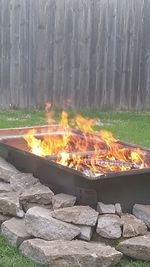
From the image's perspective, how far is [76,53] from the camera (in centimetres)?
1145

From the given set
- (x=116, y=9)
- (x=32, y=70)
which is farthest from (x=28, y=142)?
(x=116, y=9)

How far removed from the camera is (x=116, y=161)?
4992mm

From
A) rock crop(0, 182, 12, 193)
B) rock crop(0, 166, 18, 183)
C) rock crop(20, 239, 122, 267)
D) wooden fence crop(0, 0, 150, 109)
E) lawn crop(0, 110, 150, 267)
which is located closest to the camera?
rock crop(20, 239, 122, 267)

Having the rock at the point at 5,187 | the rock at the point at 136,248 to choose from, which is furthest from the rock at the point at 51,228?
the rock at the point at 5,187

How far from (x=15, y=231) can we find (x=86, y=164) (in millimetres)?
829

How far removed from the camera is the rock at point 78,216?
4406mm

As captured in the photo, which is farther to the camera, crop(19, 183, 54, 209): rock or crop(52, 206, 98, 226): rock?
crop(19, 183, 54, 209): rock

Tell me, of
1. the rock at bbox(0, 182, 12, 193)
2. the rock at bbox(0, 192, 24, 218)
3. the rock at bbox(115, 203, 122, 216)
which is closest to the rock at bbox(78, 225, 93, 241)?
the rock at bbox(115, 203, 122, 216)

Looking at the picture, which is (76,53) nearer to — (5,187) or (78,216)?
(5,187)

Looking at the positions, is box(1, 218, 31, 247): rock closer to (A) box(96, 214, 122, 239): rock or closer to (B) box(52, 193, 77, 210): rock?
(B) box(52, 193, 77, 210): rock

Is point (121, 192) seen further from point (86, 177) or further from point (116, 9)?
point (116, 9)

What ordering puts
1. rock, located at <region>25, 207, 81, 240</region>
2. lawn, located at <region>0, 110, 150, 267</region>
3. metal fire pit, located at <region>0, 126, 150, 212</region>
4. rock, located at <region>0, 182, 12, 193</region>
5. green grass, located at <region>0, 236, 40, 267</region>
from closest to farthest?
green grass, located at <region>0, 236, 40, 267</region> < rock, located at <region>25, 207, 81, 240</region> < metal fire pit, located at <region>0, 126, 150, 212</region> < rock, located at <region>0, 182, 12, 193</region> < lawn, located at <region>0, 110, 150, 267</region>

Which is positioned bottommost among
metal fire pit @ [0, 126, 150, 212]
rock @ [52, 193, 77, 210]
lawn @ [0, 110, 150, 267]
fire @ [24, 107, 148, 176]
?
lawn @ [0, 110, 150, 267]

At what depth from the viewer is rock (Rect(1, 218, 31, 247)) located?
4.50 meters
